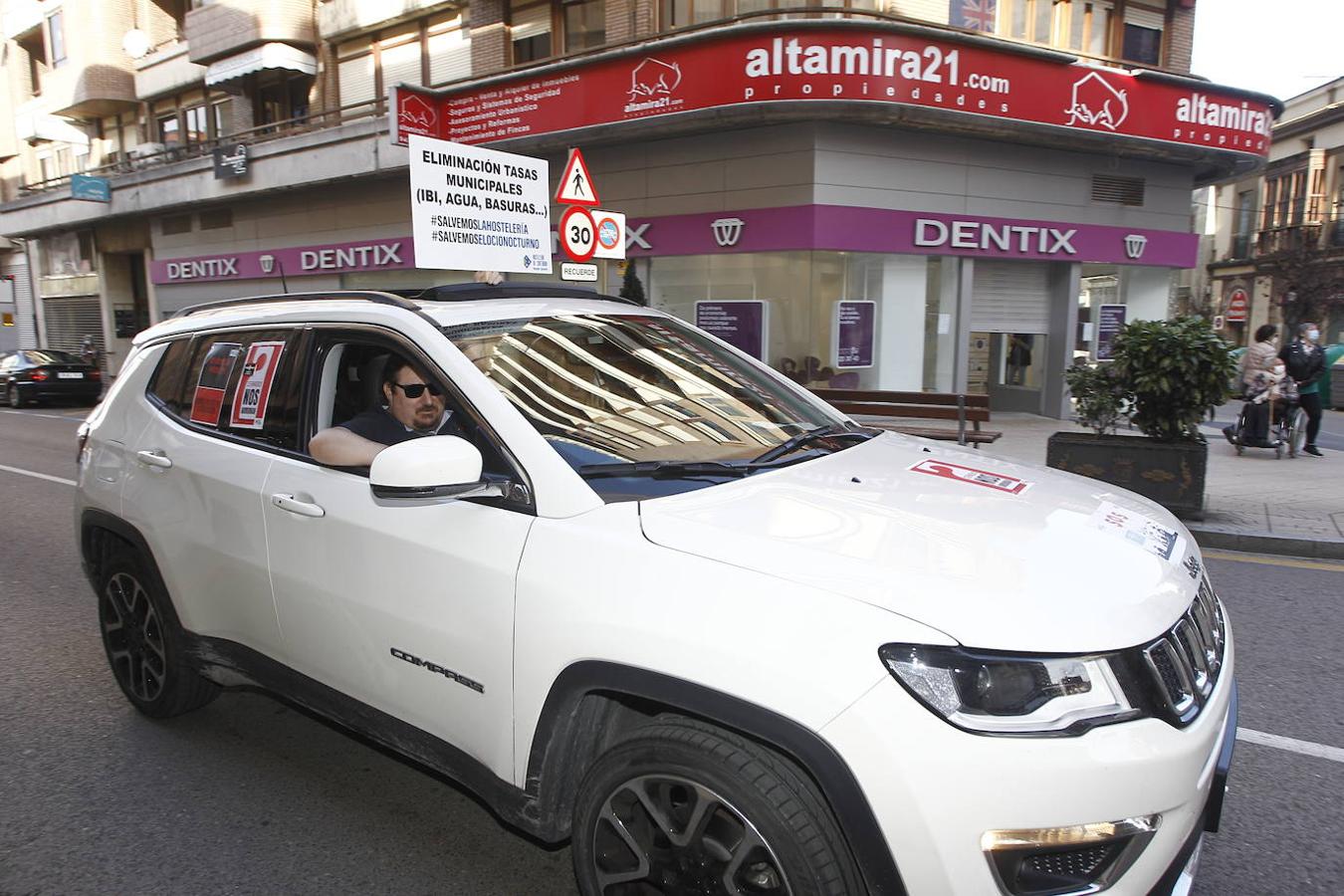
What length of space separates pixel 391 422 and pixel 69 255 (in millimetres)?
33908

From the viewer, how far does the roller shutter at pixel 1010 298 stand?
598 inches

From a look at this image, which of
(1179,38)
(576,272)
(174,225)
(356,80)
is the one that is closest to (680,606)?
(576,272)

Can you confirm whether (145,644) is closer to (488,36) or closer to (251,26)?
(488,36)

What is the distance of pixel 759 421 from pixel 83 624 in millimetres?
4408

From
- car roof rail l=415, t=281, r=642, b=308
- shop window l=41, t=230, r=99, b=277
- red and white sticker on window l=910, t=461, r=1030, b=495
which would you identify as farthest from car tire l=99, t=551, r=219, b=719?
shop window l=41, t=230, r=99, b=277

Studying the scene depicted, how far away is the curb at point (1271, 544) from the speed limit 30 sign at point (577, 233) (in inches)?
256

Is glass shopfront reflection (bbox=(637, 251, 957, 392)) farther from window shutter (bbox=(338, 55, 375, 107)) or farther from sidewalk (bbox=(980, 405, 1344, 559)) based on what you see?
→ window shutter (bbox=(338, 55, 375, 107))

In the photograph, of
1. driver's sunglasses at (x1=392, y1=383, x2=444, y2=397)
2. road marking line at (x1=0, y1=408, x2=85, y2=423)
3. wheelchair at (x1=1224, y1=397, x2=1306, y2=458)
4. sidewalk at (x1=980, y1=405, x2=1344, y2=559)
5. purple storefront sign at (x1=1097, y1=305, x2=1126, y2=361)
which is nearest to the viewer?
driver's sunglasses at (x1=392, y1=383, x2=444, y2=397)

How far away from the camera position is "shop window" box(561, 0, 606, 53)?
16062 mm

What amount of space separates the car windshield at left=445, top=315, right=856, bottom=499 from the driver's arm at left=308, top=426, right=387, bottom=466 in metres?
0.47

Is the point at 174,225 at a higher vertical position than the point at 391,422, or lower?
higher

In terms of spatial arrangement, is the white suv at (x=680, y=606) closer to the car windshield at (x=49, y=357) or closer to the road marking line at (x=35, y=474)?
the road marking line at (x=35, y=474)

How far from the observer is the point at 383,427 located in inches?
112

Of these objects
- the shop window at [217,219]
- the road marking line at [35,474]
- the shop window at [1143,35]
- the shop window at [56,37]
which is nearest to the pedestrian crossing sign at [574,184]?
the road marking line at [35,474]
